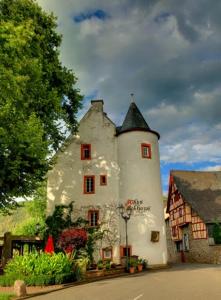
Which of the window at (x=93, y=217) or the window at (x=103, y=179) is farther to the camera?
the window at (x=103, y=179)

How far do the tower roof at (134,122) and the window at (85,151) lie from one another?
3100 mm

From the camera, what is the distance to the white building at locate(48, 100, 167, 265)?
2759cm

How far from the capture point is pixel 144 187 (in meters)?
28.7

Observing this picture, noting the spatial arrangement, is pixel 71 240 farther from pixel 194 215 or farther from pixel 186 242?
pixel 186 242

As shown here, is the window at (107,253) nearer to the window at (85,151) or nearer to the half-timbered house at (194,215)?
the window at (85,151)

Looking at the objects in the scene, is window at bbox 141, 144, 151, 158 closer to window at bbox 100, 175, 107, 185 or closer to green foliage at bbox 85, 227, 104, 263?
window at bbox 100, 175, 107, 185

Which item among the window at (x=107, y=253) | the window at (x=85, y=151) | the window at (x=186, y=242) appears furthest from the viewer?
the window at (x=186, y=242)

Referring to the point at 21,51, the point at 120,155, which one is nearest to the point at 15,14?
the point at 21,51

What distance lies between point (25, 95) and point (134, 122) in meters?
13.8

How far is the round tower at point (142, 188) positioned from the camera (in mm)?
27484

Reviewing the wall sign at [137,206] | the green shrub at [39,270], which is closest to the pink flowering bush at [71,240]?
the wall sign at [137,206]

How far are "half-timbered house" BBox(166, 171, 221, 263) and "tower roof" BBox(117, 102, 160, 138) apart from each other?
1078cm

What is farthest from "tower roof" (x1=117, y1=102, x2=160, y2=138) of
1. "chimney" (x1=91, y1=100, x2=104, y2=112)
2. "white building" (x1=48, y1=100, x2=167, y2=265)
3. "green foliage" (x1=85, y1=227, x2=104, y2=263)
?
"green foliage" (x1=85, y1=227, x2=104, y2=263)

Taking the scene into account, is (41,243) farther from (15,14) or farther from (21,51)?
(15,14)
